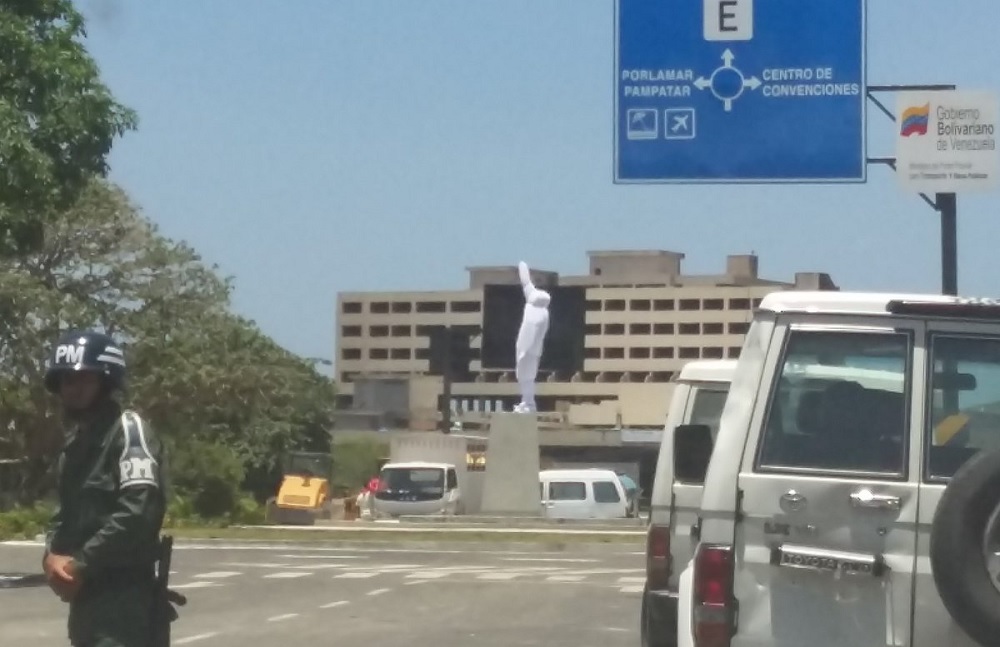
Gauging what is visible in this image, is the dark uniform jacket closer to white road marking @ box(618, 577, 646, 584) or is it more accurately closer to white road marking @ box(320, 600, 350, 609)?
white road marking @ box(320, 600, 350, 609)

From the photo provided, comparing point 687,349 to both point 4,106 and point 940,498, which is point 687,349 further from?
point 940,498

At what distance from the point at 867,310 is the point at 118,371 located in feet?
8.13

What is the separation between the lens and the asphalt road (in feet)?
53.3

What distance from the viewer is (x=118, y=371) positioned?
6.52 metres

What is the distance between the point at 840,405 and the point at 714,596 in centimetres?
73

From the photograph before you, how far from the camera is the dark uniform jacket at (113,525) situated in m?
6.29

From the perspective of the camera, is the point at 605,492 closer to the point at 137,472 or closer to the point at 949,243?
the point at 949,243

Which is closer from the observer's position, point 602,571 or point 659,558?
point 659,558

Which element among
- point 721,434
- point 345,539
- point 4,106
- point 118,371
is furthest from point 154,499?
point 345,539

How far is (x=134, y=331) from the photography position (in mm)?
45094

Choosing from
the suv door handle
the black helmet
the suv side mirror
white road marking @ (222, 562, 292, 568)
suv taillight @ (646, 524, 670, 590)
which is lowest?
white road marking @ (222, 562, 292, 568)

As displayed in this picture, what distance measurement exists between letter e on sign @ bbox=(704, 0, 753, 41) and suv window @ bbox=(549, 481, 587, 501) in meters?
27.5

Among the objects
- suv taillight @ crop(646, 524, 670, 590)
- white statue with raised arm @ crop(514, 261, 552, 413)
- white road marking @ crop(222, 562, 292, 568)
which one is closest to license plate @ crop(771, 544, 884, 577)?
suv taillight @ crop(646, 524, 670, 590)

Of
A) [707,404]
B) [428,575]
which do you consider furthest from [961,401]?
[428,575]
